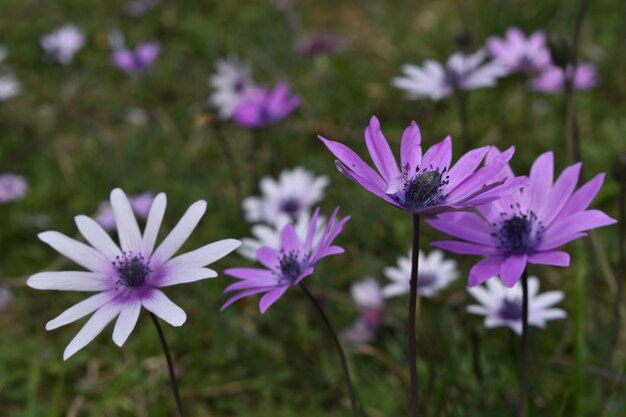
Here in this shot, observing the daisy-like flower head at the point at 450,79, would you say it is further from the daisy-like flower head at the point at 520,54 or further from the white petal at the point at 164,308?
the white petal at the point at 164,308

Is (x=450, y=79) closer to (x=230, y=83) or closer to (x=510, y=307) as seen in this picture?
(x=510, y=307)

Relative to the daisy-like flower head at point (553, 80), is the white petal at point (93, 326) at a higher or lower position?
lower

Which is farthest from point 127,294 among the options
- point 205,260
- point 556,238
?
point 556,238

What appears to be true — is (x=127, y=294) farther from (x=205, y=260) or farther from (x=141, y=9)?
(x=141, y=9)

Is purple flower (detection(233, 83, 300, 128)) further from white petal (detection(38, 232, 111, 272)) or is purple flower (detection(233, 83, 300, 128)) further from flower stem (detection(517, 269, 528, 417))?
flower stem (detection(517, 269, 528, 417))

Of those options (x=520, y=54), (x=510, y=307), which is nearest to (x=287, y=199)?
(x=510, y=307)

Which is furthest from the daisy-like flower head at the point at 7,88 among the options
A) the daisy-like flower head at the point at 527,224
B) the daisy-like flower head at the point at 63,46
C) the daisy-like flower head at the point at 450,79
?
the daisy-like flower head at the point at 527,224

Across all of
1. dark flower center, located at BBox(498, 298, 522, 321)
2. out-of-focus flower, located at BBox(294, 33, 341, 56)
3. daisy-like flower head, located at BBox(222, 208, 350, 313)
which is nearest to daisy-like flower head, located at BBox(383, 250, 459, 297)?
dark flower center, located at BBox(498, 298, 522, 321)
